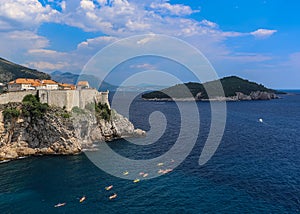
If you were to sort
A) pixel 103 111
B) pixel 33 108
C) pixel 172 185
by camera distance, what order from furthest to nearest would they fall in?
pixel 103 111 → pixel 33 108 → pixel 172 185

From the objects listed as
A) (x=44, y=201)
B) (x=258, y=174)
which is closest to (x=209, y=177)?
(x=258, y=174)

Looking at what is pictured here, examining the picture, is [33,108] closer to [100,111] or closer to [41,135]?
[41,135]

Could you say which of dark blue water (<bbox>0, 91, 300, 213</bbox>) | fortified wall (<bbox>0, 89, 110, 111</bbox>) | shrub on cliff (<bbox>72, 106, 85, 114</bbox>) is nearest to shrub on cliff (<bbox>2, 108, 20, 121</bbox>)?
fortified wall (<bbox>0, 89, 110, 111</bbox>)

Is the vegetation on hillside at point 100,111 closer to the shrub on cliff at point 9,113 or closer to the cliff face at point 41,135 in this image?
the cliff face at point 41,135

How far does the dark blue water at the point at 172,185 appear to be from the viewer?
30250 mm

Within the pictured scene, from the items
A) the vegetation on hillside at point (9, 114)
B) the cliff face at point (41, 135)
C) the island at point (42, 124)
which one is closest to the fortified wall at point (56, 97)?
the island at point (42, 124)

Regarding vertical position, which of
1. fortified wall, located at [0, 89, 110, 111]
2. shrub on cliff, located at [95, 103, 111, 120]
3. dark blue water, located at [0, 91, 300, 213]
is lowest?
dark blue water, located at [0, 91, 300, 213]

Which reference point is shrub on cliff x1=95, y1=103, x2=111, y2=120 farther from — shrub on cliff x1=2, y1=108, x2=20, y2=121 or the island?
shrub on cliff x1=2, y1=108, x2=20, y2=121

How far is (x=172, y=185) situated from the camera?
119 ft

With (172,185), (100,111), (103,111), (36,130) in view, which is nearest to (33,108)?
(36,130)

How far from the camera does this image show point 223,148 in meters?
54.2

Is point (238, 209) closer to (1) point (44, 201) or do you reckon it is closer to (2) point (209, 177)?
(2) point (209, 177)

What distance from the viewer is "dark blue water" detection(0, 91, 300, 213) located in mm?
30250


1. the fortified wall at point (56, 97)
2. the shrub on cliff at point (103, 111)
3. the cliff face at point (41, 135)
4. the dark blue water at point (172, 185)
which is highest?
the fortified wall at point (56, 97)
